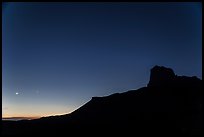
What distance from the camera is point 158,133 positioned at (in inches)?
3068

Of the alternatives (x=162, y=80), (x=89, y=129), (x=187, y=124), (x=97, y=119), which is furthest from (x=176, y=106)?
(x=89, y=129)

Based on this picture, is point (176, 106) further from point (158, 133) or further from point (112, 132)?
point (112, 132)

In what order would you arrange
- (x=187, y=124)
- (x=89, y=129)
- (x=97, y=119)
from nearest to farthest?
(x=89, y=129), (x=187, y=124), (x=97, y=119)

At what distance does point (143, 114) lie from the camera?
93.8 m

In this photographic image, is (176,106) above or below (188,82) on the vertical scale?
below

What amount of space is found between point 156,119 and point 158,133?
11354 mm

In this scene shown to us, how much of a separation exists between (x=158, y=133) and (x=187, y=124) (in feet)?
51.2

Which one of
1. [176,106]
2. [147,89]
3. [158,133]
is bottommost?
[158,133]

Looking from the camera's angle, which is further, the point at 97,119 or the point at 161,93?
the point at 161,93

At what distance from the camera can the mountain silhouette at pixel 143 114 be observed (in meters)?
79.9

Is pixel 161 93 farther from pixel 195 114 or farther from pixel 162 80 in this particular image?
pixel 195 114

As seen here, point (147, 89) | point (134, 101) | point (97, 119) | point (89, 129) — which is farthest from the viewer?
point (147, 89)

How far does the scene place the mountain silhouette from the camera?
79875mm

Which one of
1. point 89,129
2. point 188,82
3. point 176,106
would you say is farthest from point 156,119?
point 188,82
